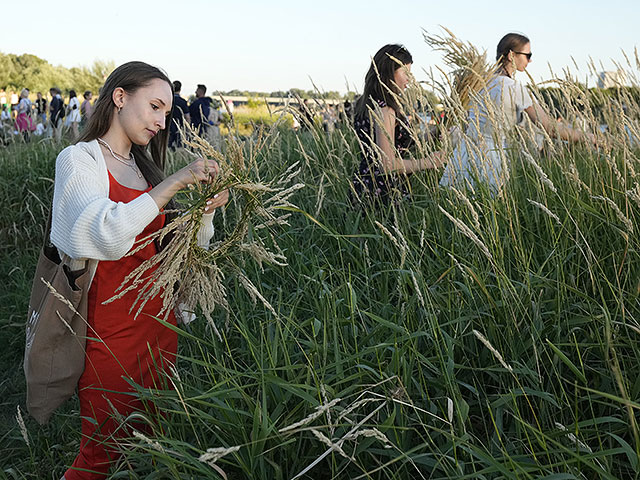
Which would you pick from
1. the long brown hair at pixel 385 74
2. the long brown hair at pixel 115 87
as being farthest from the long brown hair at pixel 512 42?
the long brown hair at pixel 115 87

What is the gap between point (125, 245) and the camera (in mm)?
1714

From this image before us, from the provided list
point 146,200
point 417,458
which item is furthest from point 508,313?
point 146,200

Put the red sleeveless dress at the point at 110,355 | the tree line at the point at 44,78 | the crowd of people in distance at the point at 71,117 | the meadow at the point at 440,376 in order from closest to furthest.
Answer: the meadow at the point at 440,376 < the red sleeveless dress at the point at 110,355 < the crowd of people in distance at the point at 71,117 < the tree line at the point at 44,78

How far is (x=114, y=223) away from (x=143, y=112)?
1.57 feet

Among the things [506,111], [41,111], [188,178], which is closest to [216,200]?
[188,178]

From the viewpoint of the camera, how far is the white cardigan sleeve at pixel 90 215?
5.52ft

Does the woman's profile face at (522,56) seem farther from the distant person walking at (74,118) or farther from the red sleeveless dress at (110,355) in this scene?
the distant person walking at (74,118)

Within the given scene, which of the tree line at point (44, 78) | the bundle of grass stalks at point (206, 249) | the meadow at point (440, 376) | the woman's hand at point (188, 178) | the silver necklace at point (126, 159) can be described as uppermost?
the tree line at point (44, 78)

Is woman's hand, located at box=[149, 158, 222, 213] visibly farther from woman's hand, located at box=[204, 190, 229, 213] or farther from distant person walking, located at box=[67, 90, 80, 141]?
distant person walking, located at box=[67, 90, 80, 141]

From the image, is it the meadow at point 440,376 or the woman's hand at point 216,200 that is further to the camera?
the woman's hand at point 216,200

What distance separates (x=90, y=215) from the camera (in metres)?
1.69

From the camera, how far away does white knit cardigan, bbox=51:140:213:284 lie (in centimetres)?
168

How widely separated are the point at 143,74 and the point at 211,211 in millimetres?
580

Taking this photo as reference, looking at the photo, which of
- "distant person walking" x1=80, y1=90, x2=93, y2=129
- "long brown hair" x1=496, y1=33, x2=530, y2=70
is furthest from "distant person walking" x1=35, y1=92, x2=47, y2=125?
"long brown hair" x1=496, y1=33, x2=530, y2=70
